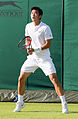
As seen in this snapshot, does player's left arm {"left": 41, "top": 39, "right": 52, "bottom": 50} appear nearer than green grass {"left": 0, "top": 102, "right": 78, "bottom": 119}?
No

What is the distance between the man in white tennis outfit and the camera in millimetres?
5371

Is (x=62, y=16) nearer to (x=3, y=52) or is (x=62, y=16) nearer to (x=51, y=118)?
(x=3, y=52)

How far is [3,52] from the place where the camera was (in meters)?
7.12

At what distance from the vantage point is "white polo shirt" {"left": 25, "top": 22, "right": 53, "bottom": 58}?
5.38m

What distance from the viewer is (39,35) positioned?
5422 mm

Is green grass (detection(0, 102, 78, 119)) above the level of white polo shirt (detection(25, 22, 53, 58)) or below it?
below

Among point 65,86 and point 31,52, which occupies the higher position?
point 31,52

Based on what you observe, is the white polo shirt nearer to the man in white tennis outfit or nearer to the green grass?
the man in white tennis outfit

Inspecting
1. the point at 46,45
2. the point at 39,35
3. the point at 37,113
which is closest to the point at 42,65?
the point at 46,45

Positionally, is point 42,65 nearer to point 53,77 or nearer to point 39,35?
point 53,77

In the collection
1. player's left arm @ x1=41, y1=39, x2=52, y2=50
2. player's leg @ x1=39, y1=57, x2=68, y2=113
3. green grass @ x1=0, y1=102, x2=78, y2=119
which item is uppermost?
player's left arm @ x1=41, y1=39, x2=52, y2=50

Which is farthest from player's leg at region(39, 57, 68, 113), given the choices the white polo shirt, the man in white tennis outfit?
the white polo shirt

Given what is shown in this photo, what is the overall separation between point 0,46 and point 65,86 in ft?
5.04

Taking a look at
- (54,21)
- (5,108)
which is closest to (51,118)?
(5,108)
